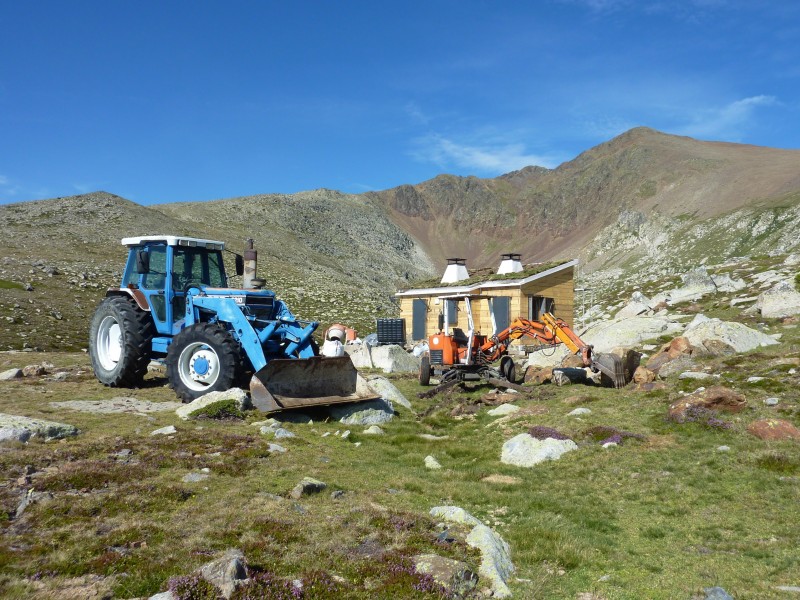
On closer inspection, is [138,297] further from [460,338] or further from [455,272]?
[455,272]

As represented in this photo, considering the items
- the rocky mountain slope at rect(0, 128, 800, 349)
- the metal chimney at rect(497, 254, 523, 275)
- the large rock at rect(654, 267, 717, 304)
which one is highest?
the rocky mountain slope at rect(0, 128, 800, 349)

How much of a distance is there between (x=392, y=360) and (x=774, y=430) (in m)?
16.8

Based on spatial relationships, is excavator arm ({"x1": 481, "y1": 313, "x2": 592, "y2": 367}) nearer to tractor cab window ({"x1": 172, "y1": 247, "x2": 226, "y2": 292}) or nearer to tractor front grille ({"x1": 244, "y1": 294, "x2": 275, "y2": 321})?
tractor front grille ({"x1": 244, "y1": 294, "x2": 275, "y2": 321})

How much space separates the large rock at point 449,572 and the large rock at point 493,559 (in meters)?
0.18

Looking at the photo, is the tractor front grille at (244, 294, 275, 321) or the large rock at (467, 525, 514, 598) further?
the tractor front grille at (244, 294, 275, 321)

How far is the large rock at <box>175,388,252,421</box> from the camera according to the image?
11.9 m

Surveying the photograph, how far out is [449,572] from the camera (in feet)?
17.5

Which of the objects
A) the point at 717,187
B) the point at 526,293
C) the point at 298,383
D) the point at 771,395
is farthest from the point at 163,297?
the point at 717,187

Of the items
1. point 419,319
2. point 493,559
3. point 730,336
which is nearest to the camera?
point 493,559

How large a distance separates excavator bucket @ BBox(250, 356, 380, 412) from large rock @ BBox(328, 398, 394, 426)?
6.9 inches

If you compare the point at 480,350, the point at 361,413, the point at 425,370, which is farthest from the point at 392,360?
the point at 361,413

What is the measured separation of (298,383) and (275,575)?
8276mm

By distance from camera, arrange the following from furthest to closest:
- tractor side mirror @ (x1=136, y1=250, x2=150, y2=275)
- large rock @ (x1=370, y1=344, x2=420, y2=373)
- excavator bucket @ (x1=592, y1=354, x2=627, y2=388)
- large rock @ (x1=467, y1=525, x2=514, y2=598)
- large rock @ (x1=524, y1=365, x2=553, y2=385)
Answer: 1. large rock @ (x1=370, y1=344, x2=420, y2=373)
2. large rock @ (x1=524, y1=365, x2=553, y2=385)
3. excavator bucket @ (x1=592, y1=354, x2=627, y2=388)
4. tractor side mirror @ (x1=136, y1=250, x2=150, y2=275)
5. large rock @ (x1=467, y1=525, x2=514, y2=598)

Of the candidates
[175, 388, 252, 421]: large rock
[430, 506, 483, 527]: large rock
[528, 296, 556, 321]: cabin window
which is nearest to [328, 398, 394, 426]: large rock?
[175, 388, 252, 421]: large rock
